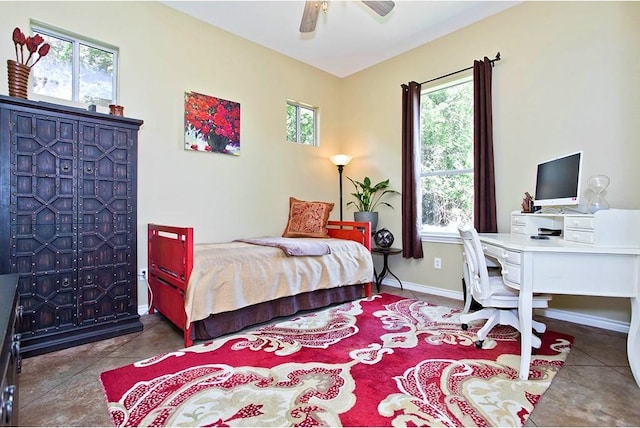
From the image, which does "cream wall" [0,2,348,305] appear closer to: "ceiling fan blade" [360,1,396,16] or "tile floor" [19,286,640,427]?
"tile floor" [19,286,640,427]

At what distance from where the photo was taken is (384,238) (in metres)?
3.71

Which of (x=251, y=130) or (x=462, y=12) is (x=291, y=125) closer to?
(x=251, y=130)

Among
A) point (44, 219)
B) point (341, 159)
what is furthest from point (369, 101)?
point (44, 219)

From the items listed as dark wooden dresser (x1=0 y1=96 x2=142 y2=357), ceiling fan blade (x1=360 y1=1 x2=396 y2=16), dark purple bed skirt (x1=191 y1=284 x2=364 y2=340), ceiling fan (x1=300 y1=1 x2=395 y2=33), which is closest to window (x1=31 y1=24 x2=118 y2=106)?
dark wooden dresser (x1=0 y1=96 x2=142 y2=357)

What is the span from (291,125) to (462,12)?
213 centimetres

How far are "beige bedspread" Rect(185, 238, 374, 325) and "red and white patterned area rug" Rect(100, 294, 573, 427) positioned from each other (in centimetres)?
26

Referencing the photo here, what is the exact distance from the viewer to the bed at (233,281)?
2.15 meters

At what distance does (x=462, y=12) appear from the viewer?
10.1 ft

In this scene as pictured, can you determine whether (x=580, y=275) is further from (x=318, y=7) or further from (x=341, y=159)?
(x=341, y=159)

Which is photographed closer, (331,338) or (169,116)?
(331,338)

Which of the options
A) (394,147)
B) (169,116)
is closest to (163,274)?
(169,116)

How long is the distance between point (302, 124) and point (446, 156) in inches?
71.2

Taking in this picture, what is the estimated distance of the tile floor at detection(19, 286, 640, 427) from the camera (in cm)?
140

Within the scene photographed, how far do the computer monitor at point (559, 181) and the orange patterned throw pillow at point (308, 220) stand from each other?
6.52ft
